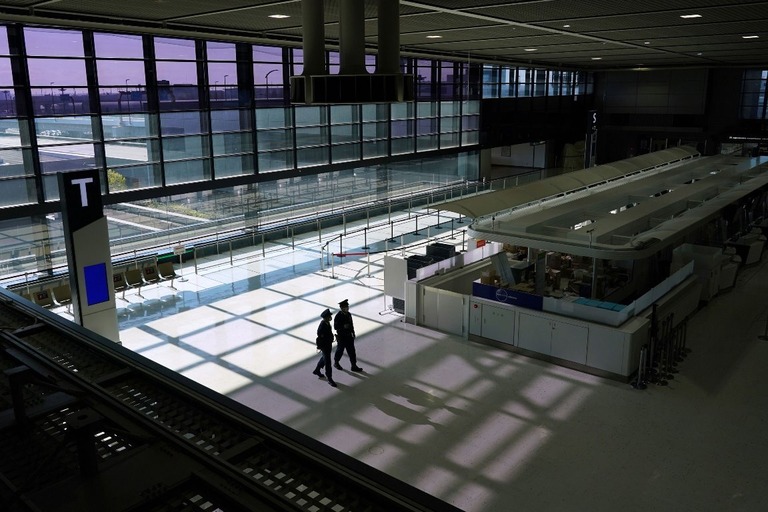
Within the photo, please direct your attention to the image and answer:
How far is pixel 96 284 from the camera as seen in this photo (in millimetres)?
11680

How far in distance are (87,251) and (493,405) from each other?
7.48m

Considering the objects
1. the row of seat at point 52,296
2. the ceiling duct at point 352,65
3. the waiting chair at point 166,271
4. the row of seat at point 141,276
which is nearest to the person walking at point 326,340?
the ceiling duct at point 352,65

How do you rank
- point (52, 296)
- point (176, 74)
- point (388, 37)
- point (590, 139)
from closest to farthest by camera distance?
point (388, 37) → point (52, 296) → point (176, 74) → point (590, 139)

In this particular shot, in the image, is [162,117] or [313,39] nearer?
[313,39]

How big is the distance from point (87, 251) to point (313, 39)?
21.6 feet

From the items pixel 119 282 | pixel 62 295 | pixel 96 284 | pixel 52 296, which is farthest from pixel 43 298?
pixel 96 284

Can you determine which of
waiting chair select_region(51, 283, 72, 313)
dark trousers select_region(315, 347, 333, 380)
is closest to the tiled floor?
dark trousers select_region(315, 347, 333, 380)

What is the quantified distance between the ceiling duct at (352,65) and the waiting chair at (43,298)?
9.46 metres

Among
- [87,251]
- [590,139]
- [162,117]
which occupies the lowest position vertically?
[87,251]

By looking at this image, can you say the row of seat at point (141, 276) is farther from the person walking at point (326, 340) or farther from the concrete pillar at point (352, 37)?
the concrete pillar at point (352, 37)

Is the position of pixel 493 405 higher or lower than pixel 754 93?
lower

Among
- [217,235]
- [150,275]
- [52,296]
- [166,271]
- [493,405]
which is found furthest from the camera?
[217,235]

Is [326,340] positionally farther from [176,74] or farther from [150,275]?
[176,74]

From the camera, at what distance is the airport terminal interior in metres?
2.44
